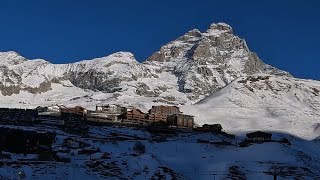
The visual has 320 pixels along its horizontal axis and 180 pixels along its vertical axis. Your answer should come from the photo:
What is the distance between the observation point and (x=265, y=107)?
135000 mm

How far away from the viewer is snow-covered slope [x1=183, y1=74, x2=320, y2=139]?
110 meters

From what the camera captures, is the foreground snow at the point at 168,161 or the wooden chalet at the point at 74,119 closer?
the foreground snow at the point at 168,161

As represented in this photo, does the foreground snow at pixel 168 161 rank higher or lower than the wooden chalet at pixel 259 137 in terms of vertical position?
lower

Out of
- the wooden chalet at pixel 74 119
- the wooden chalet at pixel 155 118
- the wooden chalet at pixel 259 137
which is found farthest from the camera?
the wooden chalet at pixel 155 118

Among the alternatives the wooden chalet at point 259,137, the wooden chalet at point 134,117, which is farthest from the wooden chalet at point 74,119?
the wooden chalet at point 259,137

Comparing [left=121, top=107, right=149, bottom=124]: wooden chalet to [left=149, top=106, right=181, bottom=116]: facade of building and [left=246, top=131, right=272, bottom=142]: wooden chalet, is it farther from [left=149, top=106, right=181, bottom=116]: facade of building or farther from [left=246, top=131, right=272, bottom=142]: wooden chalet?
[left=246, top=131, right=272, bottom=142]: wooden chalet

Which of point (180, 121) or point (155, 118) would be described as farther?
point (155, 118)

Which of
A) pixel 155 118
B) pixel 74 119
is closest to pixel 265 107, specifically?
pixel 155 118

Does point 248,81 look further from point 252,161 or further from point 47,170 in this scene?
point 47,170

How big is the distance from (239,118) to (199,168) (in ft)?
202

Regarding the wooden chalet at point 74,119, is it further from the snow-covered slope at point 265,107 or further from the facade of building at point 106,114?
the snow-covered slope at point 265,107

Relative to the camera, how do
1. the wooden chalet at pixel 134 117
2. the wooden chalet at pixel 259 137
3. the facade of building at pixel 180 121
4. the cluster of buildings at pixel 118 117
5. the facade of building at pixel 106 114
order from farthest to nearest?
the facade of building at pixel 180 121 < the wooden chalet at pixel 134 117 < the facade of building at pixel 106 114 < the cluster of buildings at pixel 118 117 < the wooden chalet at pixel 259 137

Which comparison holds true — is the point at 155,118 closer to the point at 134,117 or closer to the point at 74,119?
the point at 134,117

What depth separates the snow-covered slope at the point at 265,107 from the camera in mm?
109938
